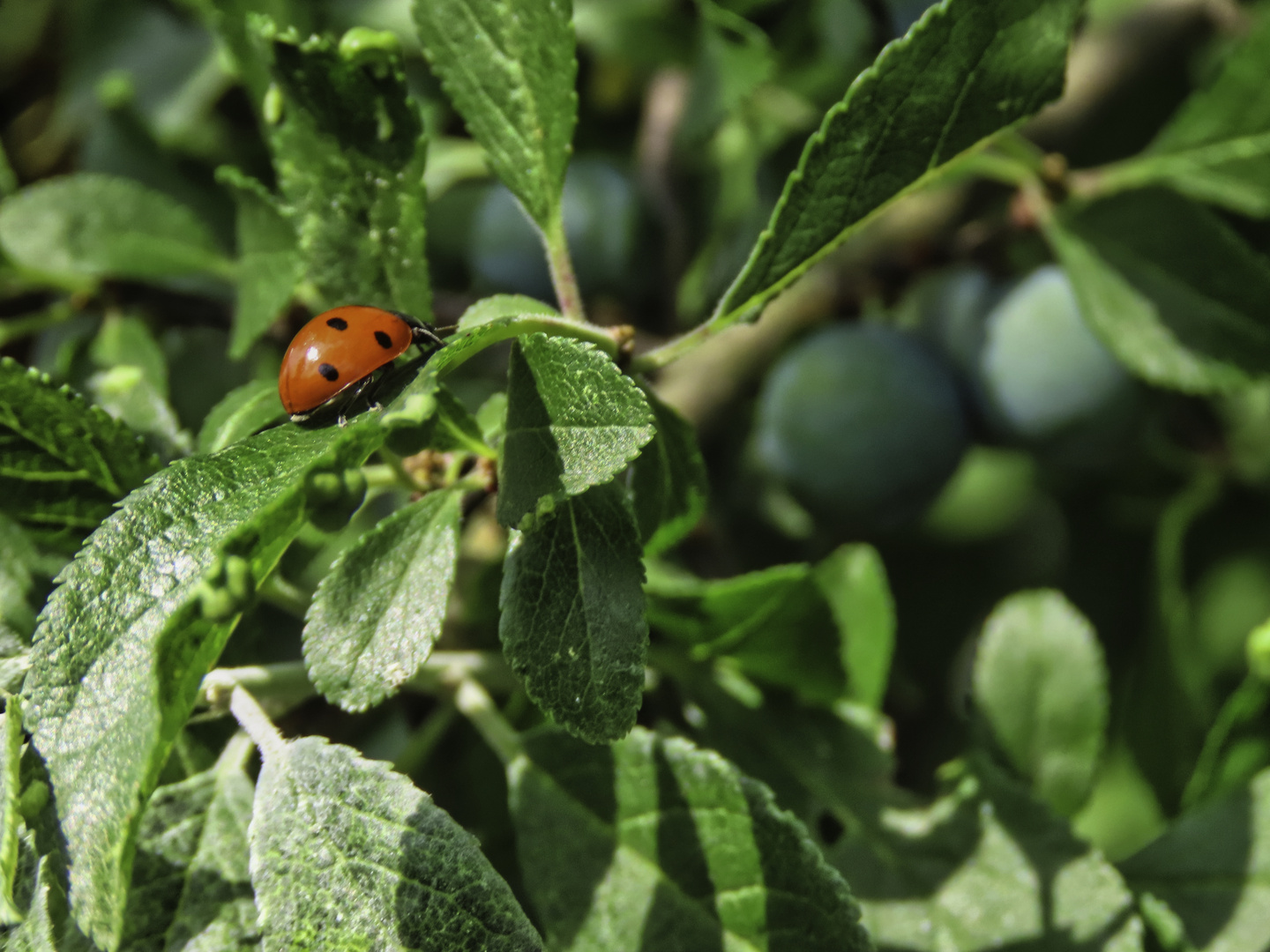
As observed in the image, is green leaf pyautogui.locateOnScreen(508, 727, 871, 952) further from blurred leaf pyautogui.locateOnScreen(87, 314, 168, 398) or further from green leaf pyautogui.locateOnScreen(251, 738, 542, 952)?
blurred leaf pyautogui.locateOnScreen(87, 314, 168, 398)

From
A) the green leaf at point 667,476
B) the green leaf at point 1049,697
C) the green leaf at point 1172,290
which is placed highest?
the green leaf at point 667,476

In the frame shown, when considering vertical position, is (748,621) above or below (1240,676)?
above

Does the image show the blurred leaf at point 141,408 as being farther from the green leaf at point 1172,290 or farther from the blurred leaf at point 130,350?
the green leaf at point 1172,290

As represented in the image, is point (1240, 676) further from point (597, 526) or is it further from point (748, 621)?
point (597, 526)

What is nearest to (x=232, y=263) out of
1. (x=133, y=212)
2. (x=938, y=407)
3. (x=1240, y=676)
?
(x=133, y=212)

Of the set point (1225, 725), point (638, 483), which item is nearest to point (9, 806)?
point (638, 483)

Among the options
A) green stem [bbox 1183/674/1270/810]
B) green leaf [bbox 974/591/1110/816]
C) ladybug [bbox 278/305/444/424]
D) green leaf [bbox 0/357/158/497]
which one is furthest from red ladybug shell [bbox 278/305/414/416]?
green stem [bbox 1183/674/1270/810]

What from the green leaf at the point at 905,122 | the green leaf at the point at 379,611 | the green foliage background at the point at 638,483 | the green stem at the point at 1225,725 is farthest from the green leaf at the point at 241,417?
the green stem at the point at 1225,725
